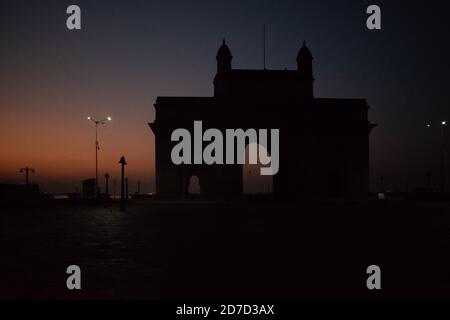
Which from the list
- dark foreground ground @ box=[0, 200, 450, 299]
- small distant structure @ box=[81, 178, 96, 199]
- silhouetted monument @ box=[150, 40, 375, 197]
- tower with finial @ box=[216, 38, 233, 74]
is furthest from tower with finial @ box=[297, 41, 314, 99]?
dark foreground ground @ box=[0, 200, 450, 299]

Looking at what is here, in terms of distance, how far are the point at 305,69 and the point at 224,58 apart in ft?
32.2

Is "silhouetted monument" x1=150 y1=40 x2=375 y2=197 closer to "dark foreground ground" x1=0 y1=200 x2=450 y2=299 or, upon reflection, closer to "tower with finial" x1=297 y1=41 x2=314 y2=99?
"tower with finial" x1=297 y1=41 x2=314 y2=99

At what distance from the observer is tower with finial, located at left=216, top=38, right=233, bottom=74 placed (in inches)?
2340

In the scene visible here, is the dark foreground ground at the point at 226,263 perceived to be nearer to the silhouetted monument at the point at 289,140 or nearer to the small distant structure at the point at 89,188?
the small distant structure at the point at 89,188

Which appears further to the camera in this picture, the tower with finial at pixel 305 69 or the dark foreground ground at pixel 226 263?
the tower with finial at pixel 305 69

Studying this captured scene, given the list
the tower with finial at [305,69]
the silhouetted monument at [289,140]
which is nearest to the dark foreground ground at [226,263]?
the silhouetted monument at [289,140]

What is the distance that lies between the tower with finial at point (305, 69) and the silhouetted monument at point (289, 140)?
8.51ft

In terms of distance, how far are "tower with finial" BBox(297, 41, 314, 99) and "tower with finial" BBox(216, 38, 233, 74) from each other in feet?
27.5

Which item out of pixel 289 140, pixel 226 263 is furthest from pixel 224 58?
pixel 226 263

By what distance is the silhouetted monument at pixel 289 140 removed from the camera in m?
55.7

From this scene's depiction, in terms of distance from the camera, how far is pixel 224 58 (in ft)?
195
